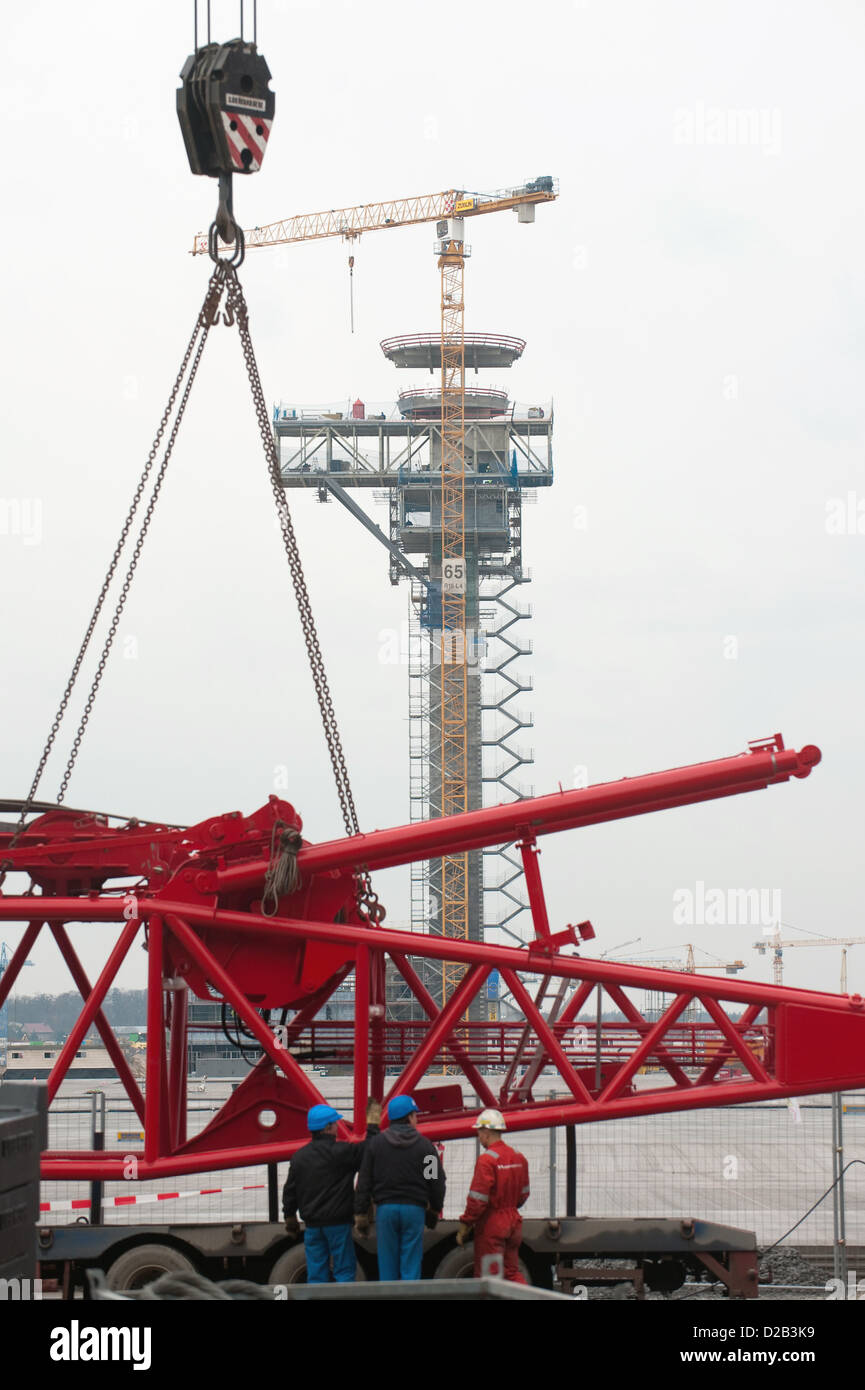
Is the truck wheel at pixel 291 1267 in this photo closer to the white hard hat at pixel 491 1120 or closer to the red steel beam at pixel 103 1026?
the white hard hat at pixel 491 1120

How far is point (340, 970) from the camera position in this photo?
485 inches

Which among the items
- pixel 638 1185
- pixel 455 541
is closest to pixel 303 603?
pixel 638 1185

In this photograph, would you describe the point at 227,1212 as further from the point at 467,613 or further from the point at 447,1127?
the point at 467,613

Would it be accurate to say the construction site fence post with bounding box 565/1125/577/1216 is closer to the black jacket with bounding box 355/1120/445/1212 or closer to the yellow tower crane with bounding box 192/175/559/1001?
the black jacket with bounding box 355/1120/445/1212

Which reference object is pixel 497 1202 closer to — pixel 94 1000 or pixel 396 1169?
pixel 396 1169

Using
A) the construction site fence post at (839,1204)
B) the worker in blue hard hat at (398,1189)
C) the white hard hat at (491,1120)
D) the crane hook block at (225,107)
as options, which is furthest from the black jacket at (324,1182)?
the crane hook block at (225,107)

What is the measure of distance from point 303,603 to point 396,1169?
4.19m

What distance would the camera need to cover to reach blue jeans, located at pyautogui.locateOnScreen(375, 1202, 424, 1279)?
32.7 ft

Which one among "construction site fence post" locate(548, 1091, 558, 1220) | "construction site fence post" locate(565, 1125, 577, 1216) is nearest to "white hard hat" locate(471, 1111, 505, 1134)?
"construction site fence post" locate(565, 1125, 577, 1216)

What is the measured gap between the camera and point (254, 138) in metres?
12.0

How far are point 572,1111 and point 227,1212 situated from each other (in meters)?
8.63

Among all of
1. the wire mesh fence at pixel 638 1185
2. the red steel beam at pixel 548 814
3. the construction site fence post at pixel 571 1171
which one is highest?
the red steel beam at pixel 548 814

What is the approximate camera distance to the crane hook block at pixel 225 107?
463 inches
